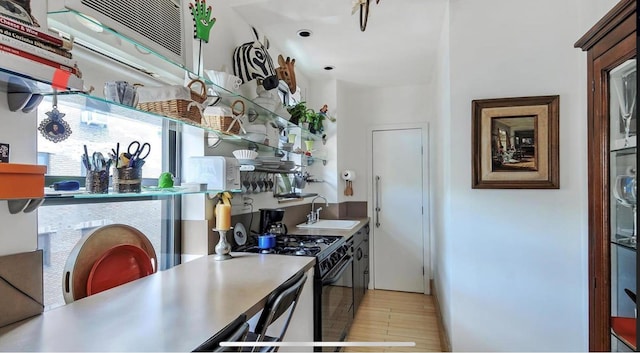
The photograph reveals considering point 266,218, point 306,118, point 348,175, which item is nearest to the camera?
point 266,218

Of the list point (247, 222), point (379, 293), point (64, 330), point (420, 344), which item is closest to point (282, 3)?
point (247, 222)

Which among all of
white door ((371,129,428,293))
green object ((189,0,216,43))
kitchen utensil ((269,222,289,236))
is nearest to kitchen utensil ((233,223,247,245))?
kitchen utensil ((269,222,289,236))

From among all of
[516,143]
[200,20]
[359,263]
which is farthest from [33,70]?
[359,263]

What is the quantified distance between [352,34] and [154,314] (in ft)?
7.93

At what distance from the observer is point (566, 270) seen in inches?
75.5

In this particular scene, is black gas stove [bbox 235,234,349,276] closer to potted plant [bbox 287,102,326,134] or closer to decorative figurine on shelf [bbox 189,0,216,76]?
potted plant [bbox 287,102,326,134]

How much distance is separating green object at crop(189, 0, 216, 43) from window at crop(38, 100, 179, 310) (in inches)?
21.4

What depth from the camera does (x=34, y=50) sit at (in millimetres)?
808

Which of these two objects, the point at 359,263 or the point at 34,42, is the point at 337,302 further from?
the point at 34,42

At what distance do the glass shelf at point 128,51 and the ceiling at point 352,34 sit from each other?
30.9 inches

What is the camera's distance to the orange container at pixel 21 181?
84 cm

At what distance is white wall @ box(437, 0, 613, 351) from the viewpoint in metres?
1.91

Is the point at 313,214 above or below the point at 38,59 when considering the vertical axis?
below

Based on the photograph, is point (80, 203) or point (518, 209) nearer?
point (80, 203)
